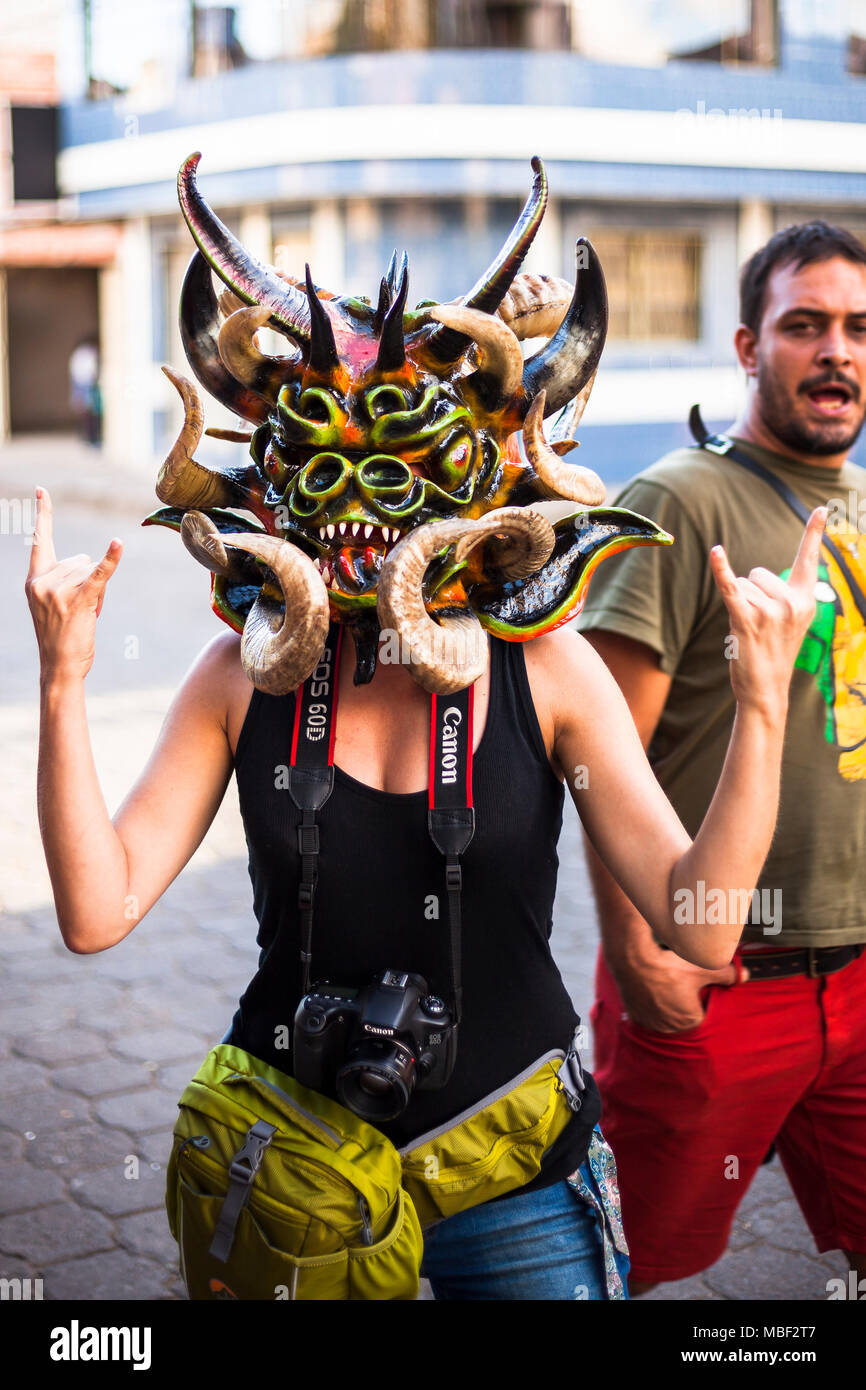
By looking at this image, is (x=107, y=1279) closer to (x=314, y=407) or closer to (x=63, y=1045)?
(x=63, y=1045)

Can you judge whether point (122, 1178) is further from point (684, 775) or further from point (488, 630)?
point (488, 630)

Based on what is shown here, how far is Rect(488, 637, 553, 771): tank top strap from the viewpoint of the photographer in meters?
2.30

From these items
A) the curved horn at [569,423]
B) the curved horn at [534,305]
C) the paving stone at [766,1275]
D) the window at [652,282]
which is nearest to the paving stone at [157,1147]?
the paving stone at [766,1275]

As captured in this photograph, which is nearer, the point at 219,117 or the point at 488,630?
the point at 488,630

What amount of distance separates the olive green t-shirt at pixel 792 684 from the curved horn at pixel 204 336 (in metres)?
1.12

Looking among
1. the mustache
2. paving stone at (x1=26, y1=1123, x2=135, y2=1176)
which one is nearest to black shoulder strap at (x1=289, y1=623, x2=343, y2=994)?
the mustache

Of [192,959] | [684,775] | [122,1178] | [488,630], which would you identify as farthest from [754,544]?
[192,959]

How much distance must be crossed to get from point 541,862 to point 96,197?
2233cm

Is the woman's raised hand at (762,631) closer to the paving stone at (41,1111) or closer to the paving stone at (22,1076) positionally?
the paving stone at (41,1111)

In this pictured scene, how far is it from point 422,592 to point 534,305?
576 millimetres

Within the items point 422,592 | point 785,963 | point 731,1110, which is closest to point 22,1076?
point 731,1110

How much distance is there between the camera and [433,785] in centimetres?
222

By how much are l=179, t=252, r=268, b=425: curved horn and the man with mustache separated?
112cm

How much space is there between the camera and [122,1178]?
4352 mm
